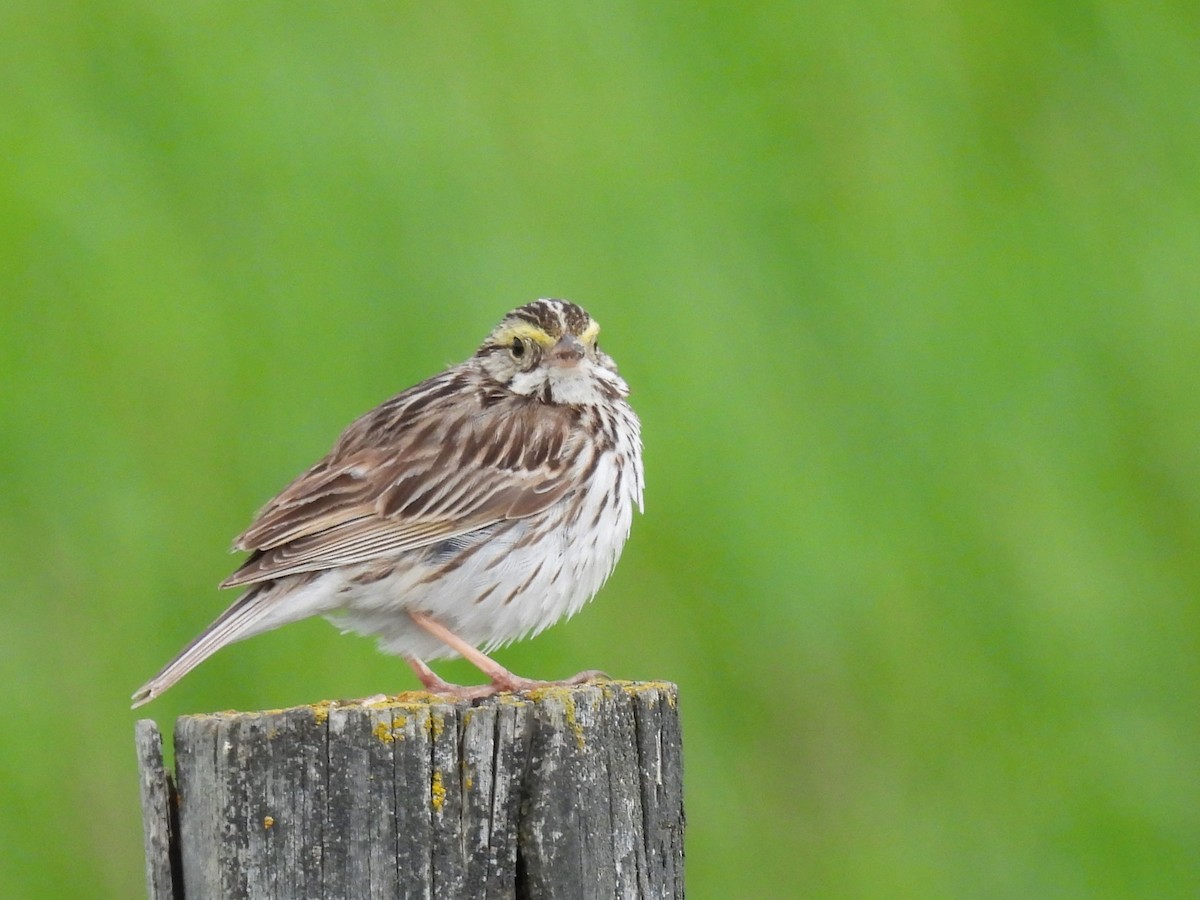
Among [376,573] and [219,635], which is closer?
[219,635]

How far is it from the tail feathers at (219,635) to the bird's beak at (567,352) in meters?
1.50

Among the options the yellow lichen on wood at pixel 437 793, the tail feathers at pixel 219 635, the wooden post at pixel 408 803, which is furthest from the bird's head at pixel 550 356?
the yellow lichen on wood at pixel 437 793

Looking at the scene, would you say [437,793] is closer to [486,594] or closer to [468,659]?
[486,594]

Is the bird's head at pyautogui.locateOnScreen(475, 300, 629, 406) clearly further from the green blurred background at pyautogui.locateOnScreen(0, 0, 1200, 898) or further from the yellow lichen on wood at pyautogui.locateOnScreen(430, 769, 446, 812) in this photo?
the yellow lichen on wood at pyautogui.locateOnScreen(430, 769, 446, 812)

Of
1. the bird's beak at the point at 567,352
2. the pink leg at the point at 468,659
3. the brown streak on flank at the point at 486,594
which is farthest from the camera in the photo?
the bird's beak at the point at 567,352

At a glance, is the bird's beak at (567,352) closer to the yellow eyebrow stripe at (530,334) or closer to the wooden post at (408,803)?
the yellow eyebrow stripe at (530,334)

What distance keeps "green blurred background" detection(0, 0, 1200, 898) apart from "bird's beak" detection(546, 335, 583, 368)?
2919 millimetres

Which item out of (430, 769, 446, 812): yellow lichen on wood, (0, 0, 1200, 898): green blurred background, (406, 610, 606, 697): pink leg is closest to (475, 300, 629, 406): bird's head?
(406, 610, 606, 697): pink leg

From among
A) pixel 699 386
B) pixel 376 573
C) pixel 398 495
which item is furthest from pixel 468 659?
pixel 699 386

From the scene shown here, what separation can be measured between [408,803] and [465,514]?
8.71 ft

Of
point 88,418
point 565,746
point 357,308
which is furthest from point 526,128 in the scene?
point 565,746

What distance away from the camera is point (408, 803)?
14.5 feet

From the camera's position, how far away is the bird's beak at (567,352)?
7.40 m

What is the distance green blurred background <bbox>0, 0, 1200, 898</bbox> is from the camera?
991cm
